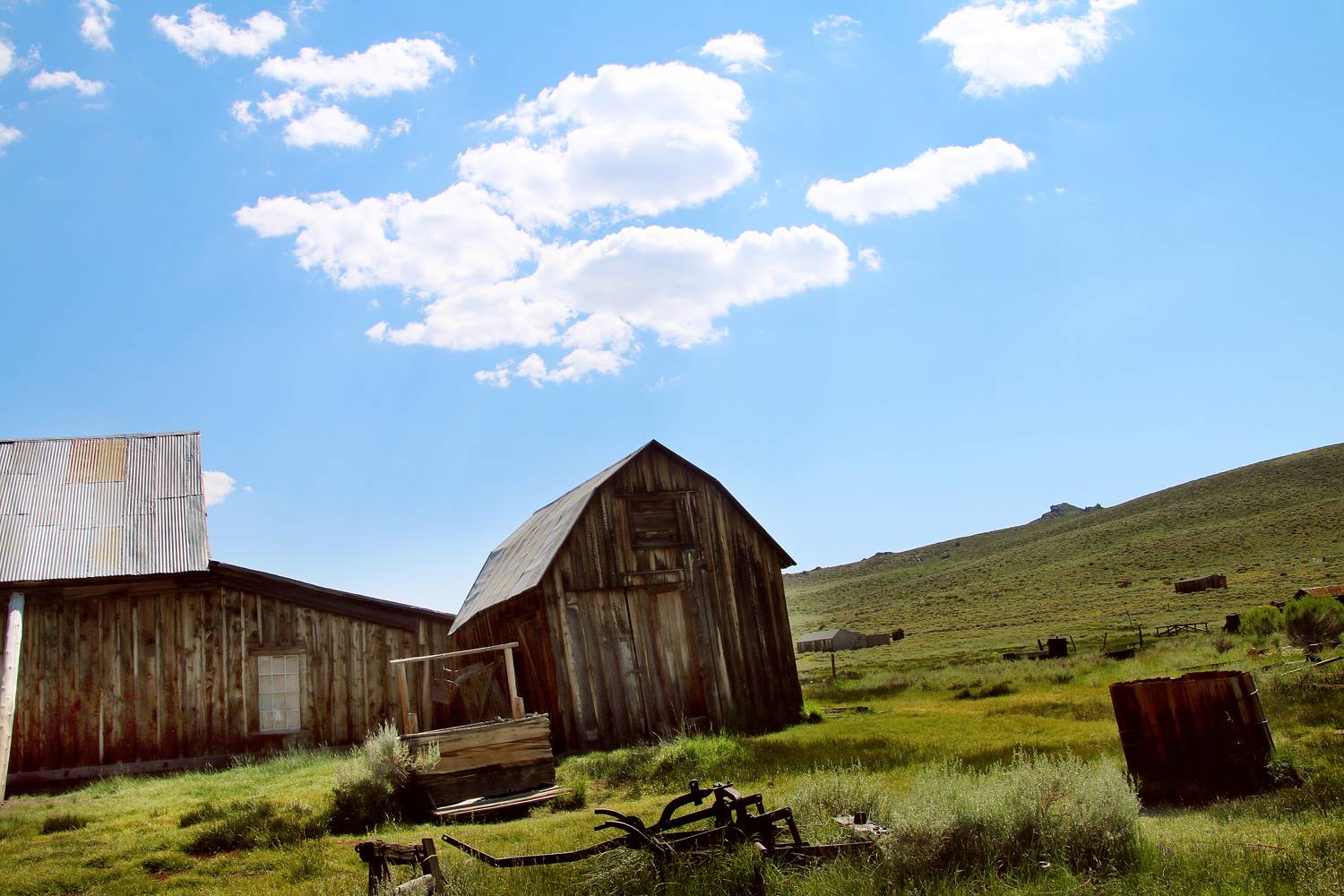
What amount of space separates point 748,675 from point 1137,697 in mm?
10207

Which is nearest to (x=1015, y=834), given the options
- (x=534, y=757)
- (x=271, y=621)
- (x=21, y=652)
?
(x=534, y=757)

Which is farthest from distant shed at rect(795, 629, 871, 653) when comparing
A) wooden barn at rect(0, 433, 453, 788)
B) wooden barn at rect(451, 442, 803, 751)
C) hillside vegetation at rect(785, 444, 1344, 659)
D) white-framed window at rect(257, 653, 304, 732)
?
white-framed window at rect(257, 653, 304, 732)

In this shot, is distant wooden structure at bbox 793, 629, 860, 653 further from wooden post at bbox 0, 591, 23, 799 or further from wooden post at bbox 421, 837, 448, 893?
wooden post at bbox 421, 837, 448, 893

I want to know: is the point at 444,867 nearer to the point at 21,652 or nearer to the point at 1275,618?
the point at 21,652

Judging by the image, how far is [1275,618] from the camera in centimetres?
2364

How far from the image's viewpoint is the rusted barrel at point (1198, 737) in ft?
26.8

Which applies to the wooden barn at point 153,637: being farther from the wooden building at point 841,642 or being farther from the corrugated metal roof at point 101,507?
the wooden building at point 841,642

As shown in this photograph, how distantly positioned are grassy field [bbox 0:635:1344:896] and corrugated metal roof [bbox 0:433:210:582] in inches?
163

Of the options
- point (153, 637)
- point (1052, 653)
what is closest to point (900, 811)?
point (153, 637)

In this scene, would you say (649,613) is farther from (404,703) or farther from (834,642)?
(834,642)

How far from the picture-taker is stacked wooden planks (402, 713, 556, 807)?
11305 mm

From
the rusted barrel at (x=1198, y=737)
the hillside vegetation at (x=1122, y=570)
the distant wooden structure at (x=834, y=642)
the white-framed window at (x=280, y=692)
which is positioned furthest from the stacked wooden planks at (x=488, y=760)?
the distant wooden structure at (x=834, y=642)

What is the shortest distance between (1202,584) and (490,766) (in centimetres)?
4614

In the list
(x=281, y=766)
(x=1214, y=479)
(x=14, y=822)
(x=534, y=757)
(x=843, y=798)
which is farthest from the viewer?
(x=1214, y=479)
